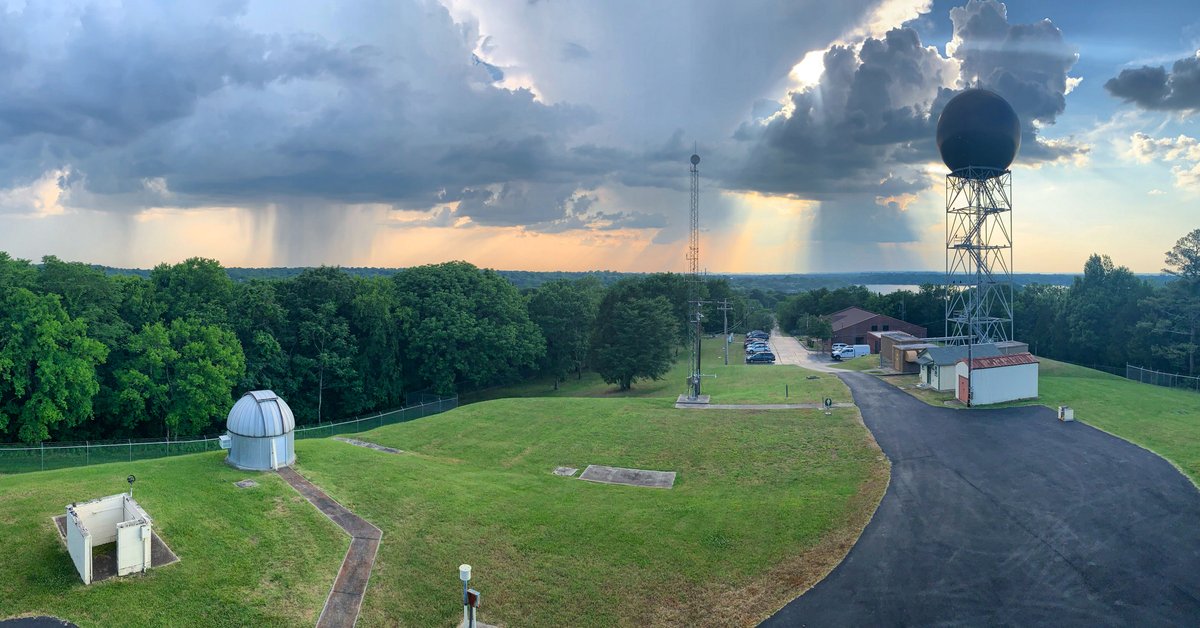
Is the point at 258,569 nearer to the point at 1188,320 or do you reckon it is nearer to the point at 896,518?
the point at 896,518

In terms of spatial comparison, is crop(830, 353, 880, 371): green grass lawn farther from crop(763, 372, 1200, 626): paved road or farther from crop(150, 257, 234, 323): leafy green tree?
crop(150, 257, 234, 323): leafy green tree

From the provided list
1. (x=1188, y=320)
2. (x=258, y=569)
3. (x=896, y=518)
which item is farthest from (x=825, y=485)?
(x=1188, y=320)

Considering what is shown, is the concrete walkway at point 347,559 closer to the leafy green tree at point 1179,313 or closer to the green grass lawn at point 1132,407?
the green grass lawn at point 1132,407

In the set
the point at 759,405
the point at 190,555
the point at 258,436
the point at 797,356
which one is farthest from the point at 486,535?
the point at 797,356

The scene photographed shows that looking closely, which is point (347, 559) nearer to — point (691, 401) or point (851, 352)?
point (691, 401)

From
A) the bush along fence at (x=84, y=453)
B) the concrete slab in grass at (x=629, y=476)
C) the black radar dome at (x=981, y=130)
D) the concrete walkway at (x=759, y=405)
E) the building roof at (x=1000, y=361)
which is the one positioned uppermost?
the black radar dome at (x=981, y=130)

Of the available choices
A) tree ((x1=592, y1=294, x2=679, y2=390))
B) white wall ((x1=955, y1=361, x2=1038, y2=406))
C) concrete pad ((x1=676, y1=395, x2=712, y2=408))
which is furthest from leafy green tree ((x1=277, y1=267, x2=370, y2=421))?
white wall ((x1=955, y1=361, x2=1038, y2=406))

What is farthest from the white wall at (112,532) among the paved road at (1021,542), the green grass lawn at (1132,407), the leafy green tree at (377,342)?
the leafy green tree at (377,342)
